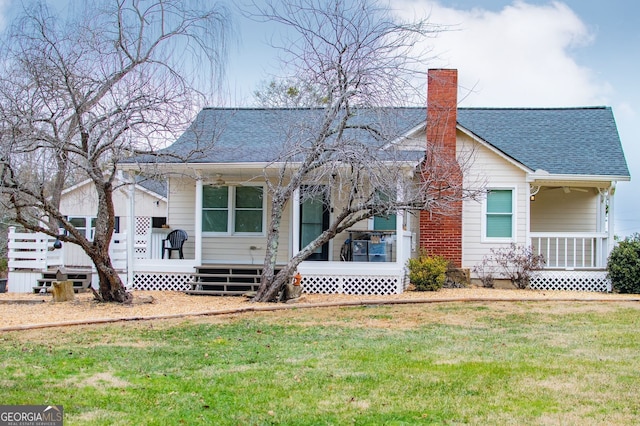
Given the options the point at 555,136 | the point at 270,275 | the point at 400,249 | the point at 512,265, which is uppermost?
the point at 555,136

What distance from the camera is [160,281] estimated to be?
51.3 ft

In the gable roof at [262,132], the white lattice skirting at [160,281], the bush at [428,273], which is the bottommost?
the white lattice skirting at [160,281]

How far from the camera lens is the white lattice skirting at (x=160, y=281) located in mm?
15578

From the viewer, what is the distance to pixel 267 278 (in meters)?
13.1

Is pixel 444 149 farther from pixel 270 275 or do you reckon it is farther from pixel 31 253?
pixel 31 253

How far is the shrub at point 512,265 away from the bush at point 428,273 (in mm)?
1712

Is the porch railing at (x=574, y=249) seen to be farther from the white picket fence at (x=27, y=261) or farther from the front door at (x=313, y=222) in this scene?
the white picket fence at (x=27, y=261)

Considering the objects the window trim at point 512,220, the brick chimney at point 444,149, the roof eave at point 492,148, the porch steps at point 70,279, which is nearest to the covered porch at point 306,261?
the brick chimney at point 444,149

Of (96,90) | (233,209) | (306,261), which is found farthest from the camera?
(233,209)

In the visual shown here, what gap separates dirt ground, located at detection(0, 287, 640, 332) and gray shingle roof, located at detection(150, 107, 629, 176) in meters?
3.06

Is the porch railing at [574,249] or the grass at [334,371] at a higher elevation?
the porch railing at [574,249]

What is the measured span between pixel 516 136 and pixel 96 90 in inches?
443

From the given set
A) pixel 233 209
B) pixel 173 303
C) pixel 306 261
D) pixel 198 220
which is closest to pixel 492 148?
pixel 306 261

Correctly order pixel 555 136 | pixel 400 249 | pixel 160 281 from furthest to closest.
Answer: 1. pixel 555 136
2. pixel 160 281
3. pixel 400 249
